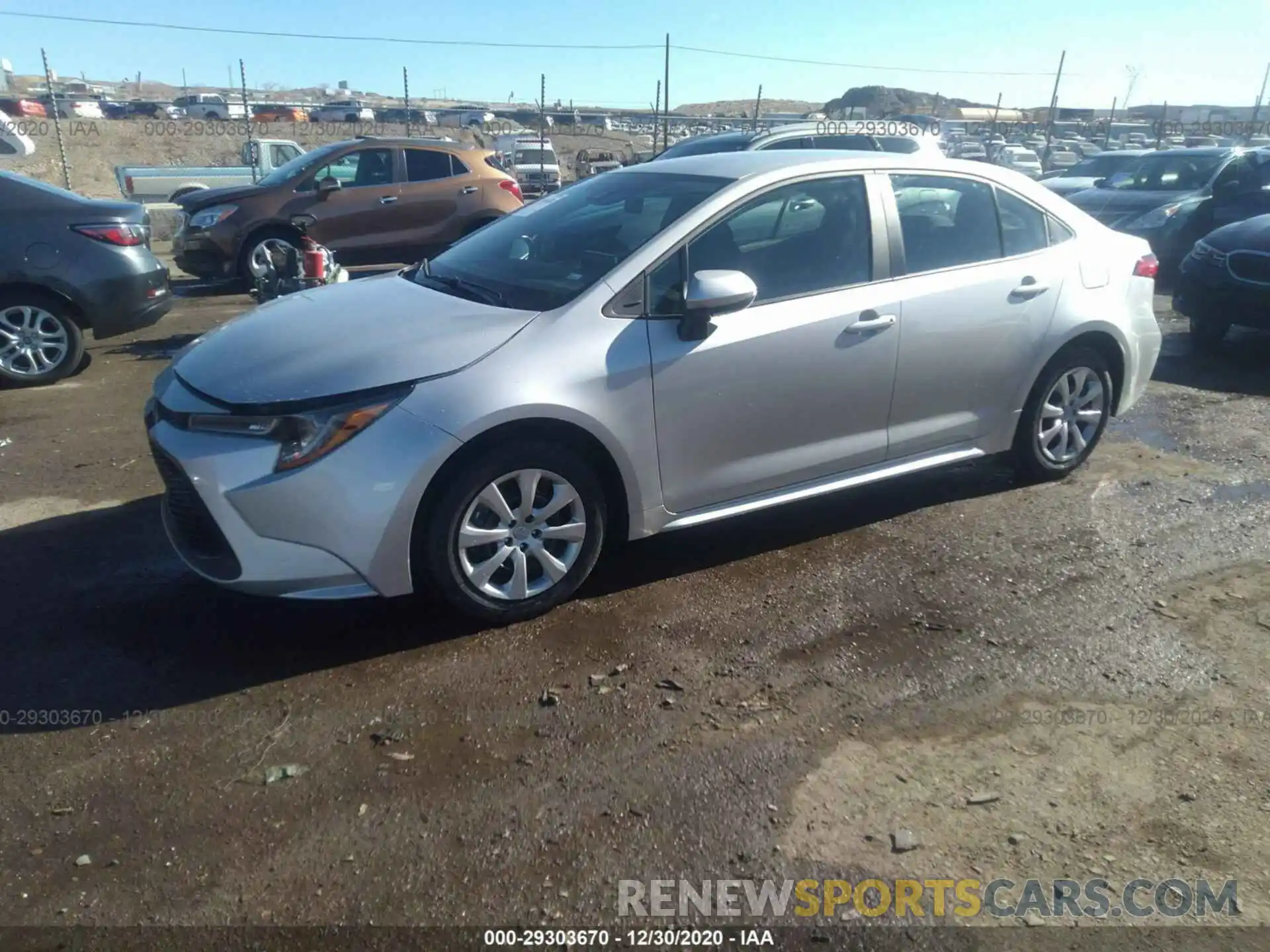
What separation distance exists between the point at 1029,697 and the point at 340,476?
247 centimetres

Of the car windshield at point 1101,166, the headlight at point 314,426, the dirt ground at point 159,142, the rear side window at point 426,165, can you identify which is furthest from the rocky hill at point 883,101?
the headlight at point 314,426

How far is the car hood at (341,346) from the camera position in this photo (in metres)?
3.49

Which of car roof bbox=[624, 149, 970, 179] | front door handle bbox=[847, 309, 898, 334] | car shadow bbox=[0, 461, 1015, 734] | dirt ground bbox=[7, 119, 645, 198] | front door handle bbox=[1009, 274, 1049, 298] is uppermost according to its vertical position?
car roof bbox=[624, 149, 970, 179]

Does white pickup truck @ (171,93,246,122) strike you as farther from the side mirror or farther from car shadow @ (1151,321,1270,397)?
the side mirror

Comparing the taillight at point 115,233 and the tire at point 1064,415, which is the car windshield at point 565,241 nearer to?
the tire at point 1064,415

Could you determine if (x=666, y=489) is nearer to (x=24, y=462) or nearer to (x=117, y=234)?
(x=24, y=462)

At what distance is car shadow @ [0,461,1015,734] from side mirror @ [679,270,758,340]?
3.58 ft

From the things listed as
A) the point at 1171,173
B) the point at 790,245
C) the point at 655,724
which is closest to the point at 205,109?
the point at 1171,173

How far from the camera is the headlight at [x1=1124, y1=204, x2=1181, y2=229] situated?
12578 millimetres

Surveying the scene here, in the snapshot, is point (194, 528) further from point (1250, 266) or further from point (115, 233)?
point (1250, 266)

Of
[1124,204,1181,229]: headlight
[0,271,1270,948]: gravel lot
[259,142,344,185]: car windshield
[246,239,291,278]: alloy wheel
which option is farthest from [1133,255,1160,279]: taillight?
[259,142,344,185]: car windshield

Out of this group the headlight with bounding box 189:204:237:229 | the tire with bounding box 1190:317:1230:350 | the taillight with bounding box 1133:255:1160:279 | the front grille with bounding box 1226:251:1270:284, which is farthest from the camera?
the headlight with bounding box 189:204:237:229

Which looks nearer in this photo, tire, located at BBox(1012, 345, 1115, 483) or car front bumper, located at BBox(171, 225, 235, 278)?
tire, located at BBox(1012, 345, 1115, 483)

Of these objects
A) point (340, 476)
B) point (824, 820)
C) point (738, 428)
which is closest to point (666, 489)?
point (738, 428)
